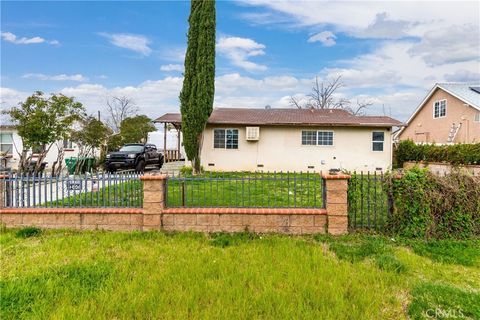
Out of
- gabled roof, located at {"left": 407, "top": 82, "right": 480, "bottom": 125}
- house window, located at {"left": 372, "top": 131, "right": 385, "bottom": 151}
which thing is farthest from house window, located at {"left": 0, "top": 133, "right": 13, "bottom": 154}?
gabled roof, located at {"left": 407, "top": 82, "right": 480, "bottom": 125}

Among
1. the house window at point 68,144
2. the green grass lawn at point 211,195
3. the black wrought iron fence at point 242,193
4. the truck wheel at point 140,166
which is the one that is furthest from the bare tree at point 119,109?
the black wrought iron fence at point 242,193

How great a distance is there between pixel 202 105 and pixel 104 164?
276 inches

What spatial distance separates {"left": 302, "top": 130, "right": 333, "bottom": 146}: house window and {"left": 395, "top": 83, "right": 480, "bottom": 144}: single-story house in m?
5.97

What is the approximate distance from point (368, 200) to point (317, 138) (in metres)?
11.3

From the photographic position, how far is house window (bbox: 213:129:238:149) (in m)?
16.2

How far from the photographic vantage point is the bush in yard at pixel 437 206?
16.9 feet

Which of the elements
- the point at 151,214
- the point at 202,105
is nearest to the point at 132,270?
the point at 151,214

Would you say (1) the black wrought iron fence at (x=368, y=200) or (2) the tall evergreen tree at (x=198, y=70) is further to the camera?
(2) the tall evergreen tree at (x=198, y=70)

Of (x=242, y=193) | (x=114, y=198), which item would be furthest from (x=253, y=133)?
(x=114, y=198)

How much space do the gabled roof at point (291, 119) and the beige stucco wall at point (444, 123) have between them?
6.81m

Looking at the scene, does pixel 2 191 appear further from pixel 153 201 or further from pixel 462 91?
pixel 462 91

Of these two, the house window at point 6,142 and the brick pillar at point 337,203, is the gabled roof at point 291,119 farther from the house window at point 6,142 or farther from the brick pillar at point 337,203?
the house window at point 6,142

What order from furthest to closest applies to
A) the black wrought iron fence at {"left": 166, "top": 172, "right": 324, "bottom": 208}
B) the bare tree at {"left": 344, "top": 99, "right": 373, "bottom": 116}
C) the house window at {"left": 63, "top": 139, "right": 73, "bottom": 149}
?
the bare tree at {"left": 344, "top": 99, "right": 373, "bottom": 116} → the house window at {"left": 63, "top": 139, "right": 73, "bottom": 149} → the black wrought iron fence at {"left": 166, "top": 172, "right": 324, "bottom": 208}
